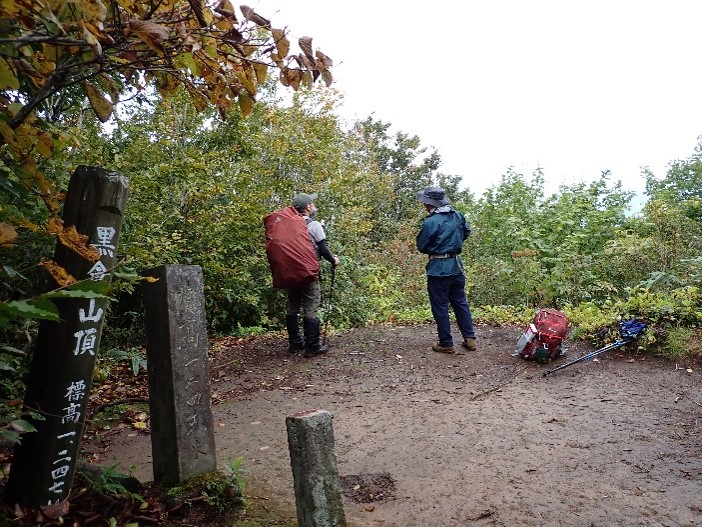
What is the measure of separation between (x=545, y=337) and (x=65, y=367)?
5.06 meters

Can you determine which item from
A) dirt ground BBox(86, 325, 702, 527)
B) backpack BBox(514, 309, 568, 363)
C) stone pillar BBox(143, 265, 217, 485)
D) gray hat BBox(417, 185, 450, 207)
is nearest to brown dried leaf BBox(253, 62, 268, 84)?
stone pillar BBox(143, 265, 217, 485)

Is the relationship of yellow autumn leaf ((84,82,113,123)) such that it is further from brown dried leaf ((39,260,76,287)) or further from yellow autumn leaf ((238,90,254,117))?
brown dried leaf ((39,260,76,287))

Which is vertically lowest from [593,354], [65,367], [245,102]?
[593,354]

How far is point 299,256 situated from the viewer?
6473mm

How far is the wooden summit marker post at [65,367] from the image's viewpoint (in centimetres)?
258

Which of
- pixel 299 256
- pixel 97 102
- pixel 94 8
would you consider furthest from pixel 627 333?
pixel 94 8

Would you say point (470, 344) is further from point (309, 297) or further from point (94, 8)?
point (94, 8)

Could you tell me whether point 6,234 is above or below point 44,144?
below

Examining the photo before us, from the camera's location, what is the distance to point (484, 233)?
1295cm

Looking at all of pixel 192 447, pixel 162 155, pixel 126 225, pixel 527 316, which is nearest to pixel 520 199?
pixel 527 316

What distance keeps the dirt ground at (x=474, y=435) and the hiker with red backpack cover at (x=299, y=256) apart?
1.96ft

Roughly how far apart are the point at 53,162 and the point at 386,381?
149 inches

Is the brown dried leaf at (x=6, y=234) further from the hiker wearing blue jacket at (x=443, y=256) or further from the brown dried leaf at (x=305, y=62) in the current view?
the hiker wearing blue jacket at (x=443, y=256)

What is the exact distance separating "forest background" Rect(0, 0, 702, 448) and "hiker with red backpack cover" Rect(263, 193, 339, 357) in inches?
40.5
